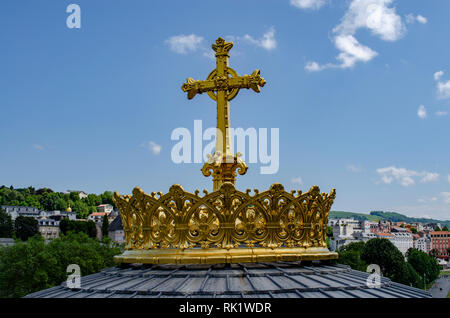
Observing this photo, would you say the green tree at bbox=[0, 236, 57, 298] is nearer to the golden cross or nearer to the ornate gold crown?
the golden cross

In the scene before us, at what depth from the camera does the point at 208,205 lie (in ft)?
19.5

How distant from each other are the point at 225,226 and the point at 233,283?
1013mm

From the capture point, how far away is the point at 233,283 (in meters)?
5.14

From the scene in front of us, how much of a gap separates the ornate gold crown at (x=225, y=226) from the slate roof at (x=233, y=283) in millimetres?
190

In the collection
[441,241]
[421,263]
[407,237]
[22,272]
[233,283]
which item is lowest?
[441,241]

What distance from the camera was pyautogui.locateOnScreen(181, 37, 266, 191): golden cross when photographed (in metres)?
7.44

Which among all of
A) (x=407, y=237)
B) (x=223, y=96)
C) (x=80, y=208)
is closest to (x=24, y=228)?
(x=80, y=208)

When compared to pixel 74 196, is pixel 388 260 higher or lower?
lower

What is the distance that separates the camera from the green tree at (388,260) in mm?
60938

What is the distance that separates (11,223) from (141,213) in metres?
106

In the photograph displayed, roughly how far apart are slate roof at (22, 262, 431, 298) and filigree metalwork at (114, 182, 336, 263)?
0.69 ft

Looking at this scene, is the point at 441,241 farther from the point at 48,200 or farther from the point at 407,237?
the point at 48,200
